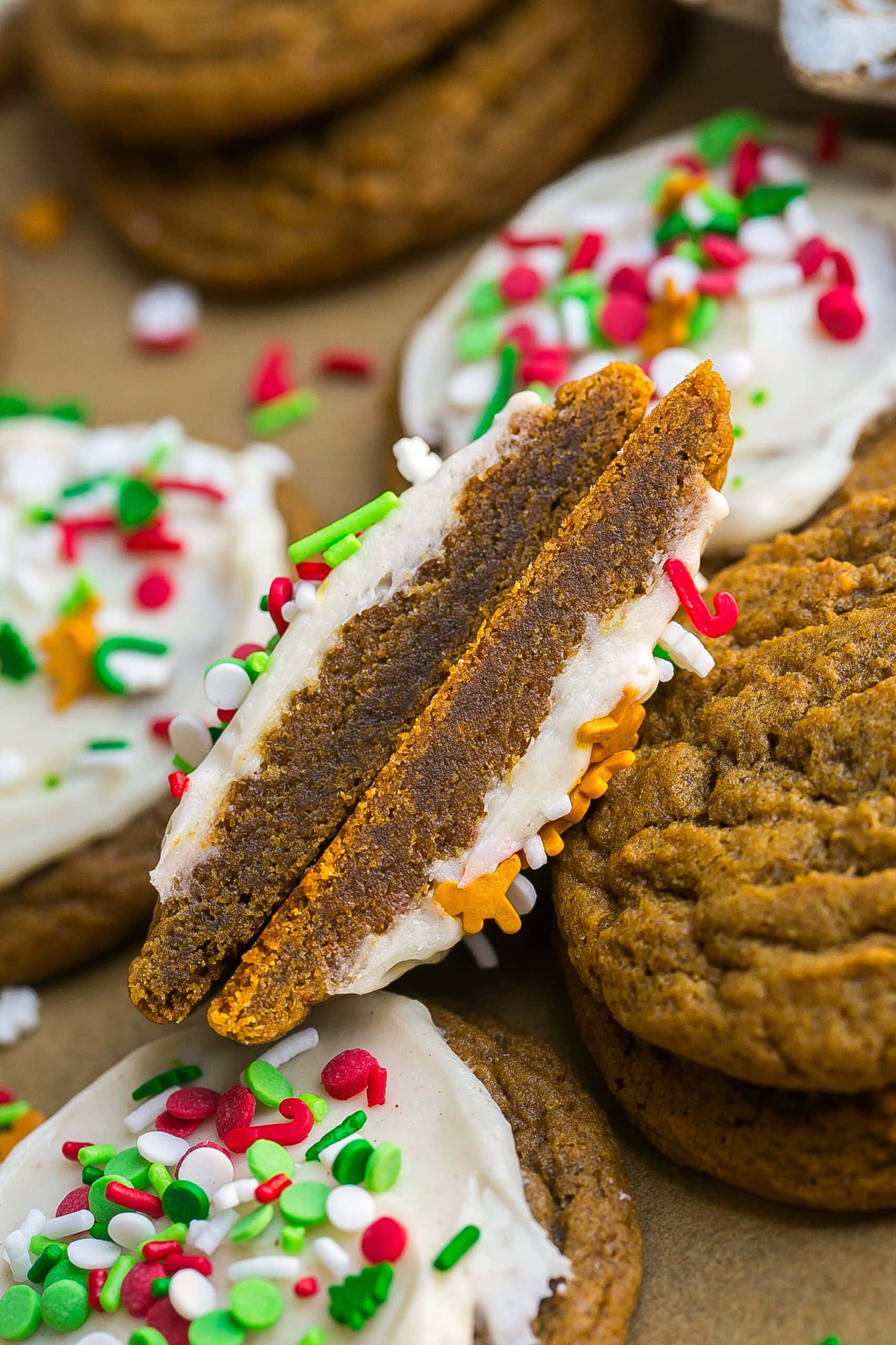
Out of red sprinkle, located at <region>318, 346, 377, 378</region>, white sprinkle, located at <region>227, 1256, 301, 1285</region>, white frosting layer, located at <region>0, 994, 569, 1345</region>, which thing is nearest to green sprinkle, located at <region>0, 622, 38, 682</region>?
white frosting layer, located at <region>0, 994, 569, 1345</region>

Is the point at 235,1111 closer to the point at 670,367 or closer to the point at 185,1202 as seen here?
the point at 185,1202

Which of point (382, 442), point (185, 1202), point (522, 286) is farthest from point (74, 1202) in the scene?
point (522, 286)

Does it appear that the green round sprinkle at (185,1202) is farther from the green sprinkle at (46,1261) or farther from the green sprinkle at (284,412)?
the green sprinkle at (284,412)

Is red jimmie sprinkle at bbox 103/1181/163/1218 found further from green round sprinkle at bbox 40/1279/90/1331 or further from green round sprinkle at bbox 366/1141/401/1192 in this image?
green round sprinkle at bbox 366/1141/401/1192

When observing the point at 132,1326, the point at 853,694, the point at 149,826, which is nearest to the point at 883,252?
the point at 853,694

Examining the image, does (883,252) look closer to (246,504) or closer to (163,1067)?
(246,504)
